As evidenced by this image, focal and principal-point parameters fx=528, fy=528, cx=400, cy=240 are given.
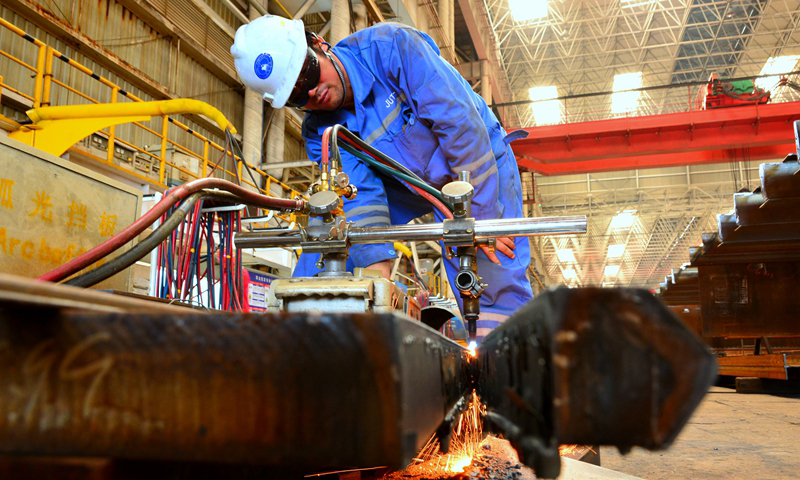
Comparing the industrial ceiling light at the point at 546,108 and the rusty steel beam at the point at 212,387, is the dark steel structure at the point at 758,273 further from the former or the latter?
the industrial ceiling light at the point at 546,108

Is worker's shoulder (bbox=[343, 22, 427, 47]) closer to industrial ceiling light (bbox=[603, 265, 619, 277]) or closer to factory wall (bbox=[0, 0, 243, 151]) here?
factory wall (bbox=[0, 0, 243, 151])

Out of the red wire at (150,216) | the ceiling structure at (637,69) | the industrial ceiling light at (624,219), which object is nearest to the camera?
the red wire at (150,216)

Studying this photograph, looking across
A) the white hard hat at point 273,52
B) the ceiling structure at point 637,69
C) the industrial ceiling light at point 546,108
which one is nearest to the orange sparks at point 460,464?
the white hard hat at point 273,52

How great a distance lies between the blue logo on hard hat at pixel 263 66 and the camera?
1706mm

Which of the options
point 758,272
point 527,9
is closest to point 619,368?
point 758,272

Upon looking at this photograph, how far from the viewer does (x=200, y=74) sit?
939 centimetres

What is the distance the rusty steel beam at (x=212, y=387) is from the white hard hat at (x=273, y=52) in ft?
4.73

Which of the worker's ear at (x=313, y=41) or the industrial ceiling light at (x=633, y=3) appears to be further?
the industrial ceiling light at (x=633, y=3)

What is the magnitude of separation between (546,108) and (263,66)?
15506 millimetres

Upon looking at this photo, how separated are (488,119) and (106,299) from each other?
2097mm

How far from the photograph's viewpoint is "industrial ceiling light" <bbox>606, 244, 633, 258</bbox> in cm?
2127

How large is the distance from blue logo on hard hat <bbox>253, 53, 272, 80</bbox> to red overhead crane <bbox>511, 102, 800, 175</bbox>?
7069mm

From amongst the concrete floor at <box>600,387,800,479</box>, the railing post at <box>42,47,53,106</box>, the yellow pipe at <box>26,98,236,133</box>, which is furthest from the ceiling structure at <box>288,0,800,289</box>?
the concrete floor at <box>600,387,800,479</box>

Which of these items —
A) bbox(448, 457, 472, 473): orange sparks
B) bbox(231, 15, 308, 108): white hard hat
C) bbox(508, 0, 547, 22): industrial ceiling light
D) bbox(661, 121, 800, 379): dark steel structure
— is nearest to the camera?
bbox(448, 457, 472, 473): orange sparks
